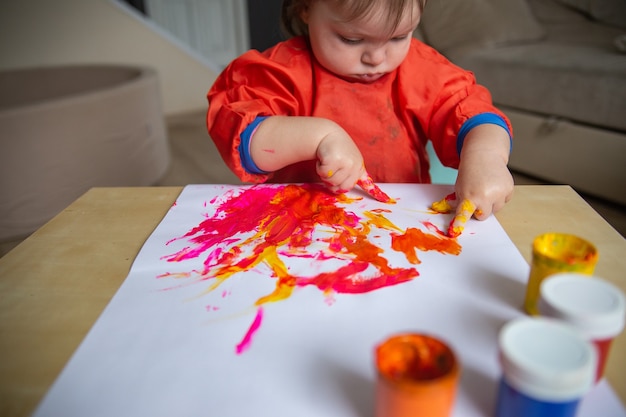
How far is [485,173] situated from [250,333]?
34 cm

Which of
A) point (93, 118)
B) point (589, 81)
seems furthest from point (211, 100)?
point (589, 81)

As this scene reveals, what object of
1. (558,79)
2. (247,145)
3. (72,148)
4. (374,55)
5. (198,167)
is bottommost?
(198,167)

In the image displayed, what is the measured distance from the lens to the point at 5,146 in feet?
4.07

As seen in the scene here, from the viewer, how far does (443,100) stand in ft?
2.41

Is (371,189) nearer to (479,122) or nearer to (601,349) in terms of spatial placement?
(479,122)

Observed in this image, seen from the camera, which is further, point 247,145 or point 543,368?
point 247,145

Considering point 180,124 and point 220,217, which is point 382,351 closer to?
Result: point 220,217

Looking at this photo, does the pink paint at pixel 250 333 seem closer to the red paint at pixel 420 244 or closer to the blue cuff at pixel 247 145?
the red paint at pixel 420 244

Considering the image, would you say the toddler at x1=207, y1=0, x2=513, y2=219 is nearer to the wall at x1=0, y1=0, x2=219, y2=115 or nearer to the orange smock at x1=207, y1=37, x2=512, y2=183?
the orange smock at x1=207, y1=37, x2=512, y2=183

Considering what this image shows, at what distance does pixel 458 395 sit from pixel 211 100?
55 cm

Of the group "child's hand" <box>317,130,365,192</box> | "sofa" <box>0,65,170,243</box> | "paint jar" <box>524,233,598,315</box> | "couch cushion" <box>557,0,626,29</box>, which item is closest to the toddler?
"child's hand" <box>317,130,365,192</box>

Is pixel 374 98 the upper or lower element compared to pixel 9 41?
upper

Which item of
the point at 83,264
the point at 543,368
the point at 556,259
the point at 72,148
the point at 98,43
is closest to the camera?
the point at 543,368

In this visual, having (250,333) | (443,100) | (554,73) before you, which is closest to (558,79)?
(554,73)
